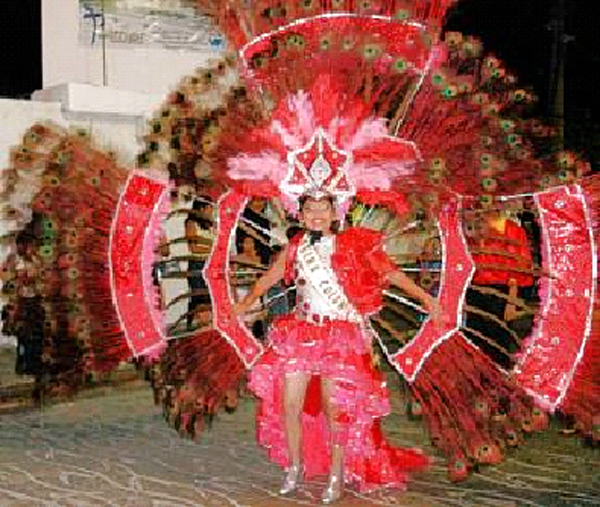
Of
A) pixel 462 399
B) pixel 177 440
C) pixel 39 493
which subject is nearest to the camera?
pixel 462 399

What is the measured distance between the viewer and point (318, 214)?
5.26 meters

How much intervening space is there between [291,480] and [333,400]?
1.66 ft

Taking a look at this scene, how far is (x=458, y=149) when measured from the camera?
17.2 feet

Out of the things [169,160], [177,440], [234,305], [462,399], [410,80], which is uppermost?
[410,80]

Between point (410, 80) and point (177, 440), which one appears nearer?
point (410, 80)

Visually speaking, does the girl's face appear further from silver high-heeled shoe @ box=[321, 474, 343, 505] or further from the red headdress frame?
silver high-heeled shoe @ box=[321, 474, 343, 505]

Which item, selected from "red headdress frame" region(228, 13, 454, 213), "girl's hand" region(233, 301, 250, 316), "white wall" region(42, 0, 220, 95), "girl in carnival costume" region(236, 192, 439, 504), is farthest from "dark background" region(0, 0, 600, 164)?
"girl in carnival costume" region(236, 192, 439, 504)

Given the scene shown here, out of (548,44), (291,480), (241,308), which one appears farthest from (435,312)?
(548,44)

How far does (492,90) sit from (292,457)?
2.01m

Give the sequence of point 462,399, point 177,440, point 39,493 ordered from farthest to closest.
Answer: point 177,440 → point 39,493 → point 462,399

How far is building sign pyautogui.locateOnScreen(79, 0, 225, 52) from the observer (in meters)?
12.3

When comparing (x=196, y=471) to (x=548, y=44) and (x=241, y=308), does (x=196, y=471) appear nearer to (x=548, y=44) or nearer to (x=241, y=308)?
(x=241, y=308)

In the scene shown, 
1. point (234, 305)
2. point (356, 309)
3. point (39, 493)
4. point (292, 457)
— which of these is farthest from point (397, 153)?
point (39, 493)

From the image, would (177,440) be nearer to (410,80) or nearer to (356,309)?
(356,309)
